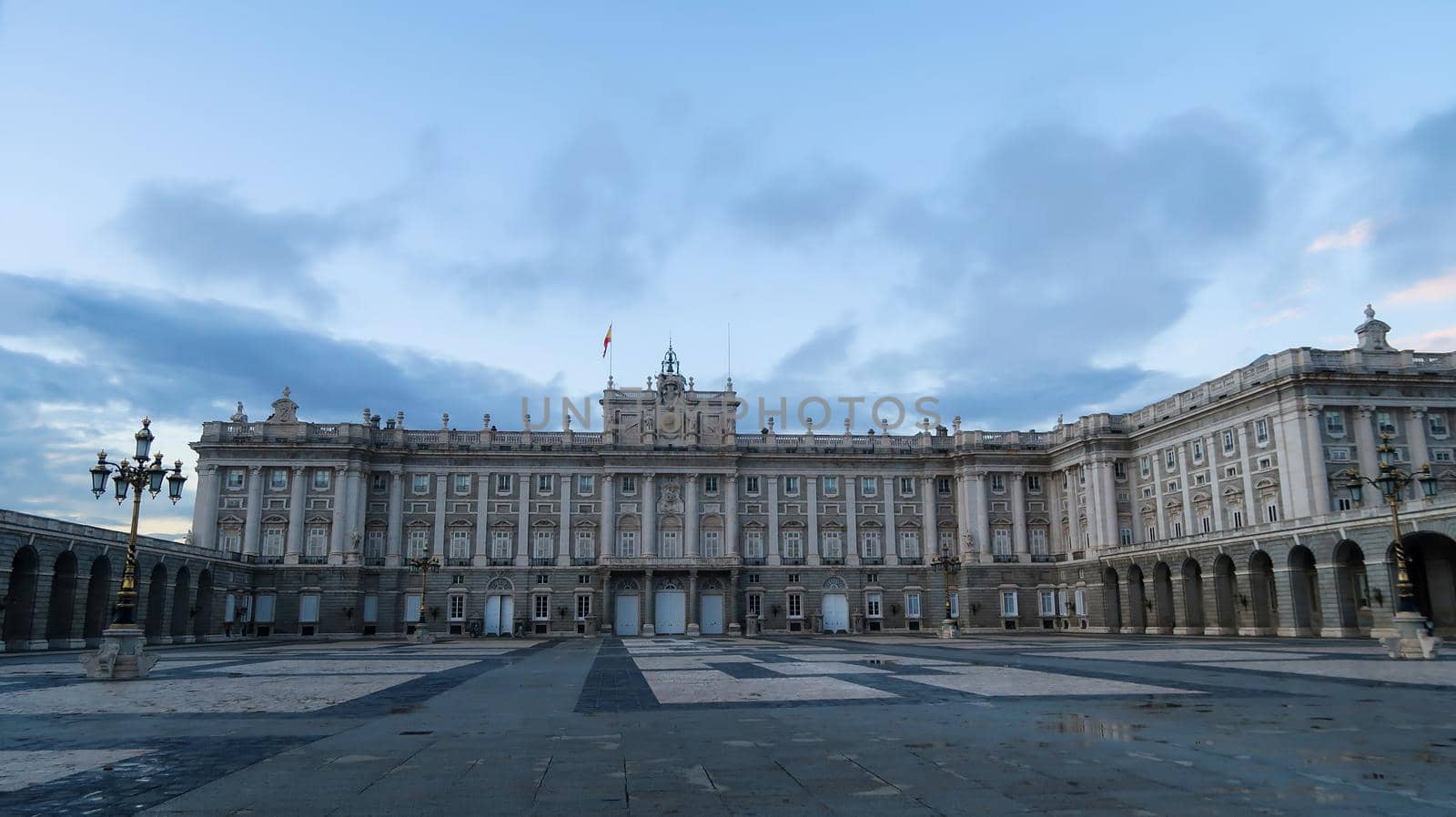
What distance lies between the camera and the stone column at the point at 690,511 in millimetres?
78875

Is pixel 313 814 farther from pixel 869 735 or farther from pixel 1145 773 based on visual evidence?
pixel 1145 773

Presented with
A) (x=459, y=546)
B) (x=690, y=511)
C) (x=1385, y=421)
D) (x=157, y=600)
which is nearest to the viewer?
(x=1385, y=421)

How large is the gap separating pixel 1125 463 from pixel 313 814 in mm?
73669

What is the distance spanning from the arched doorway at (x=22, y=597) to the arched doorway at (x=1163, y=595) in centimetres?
6552

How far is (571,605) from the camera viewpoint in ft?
253

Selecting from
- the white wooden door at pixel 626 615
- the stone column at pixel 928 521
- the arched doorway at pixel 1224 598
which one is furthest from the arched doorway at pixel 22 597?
the arched doorway at pixel 1224 598

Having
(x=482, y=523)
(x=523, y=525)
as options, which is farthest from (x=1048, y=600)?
(x=482, y=523)

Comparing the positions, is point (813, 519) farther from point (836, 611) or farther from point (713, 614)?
point (713, 614)

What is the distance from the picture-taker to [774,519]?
265ft

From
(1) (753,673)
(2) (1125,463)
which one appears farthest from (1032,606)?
(1) (753,673)

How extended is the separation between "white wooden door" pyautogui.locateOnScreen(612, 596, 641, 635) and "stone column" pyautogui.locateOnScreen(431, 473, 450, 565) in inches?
566

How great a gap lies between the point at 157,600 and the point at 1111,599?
2546 inches

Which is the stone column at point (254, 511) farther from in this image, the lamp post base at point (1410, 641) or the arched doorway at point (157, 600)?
the lamp post base at point (1410, 641)

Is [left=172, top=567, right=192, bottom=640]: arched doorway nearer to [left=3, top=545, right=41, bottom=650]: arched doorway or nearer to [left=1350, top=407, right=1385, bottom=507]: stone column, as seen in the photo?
[left=3, top=545, right=41, bottom=650]: arched doorway
